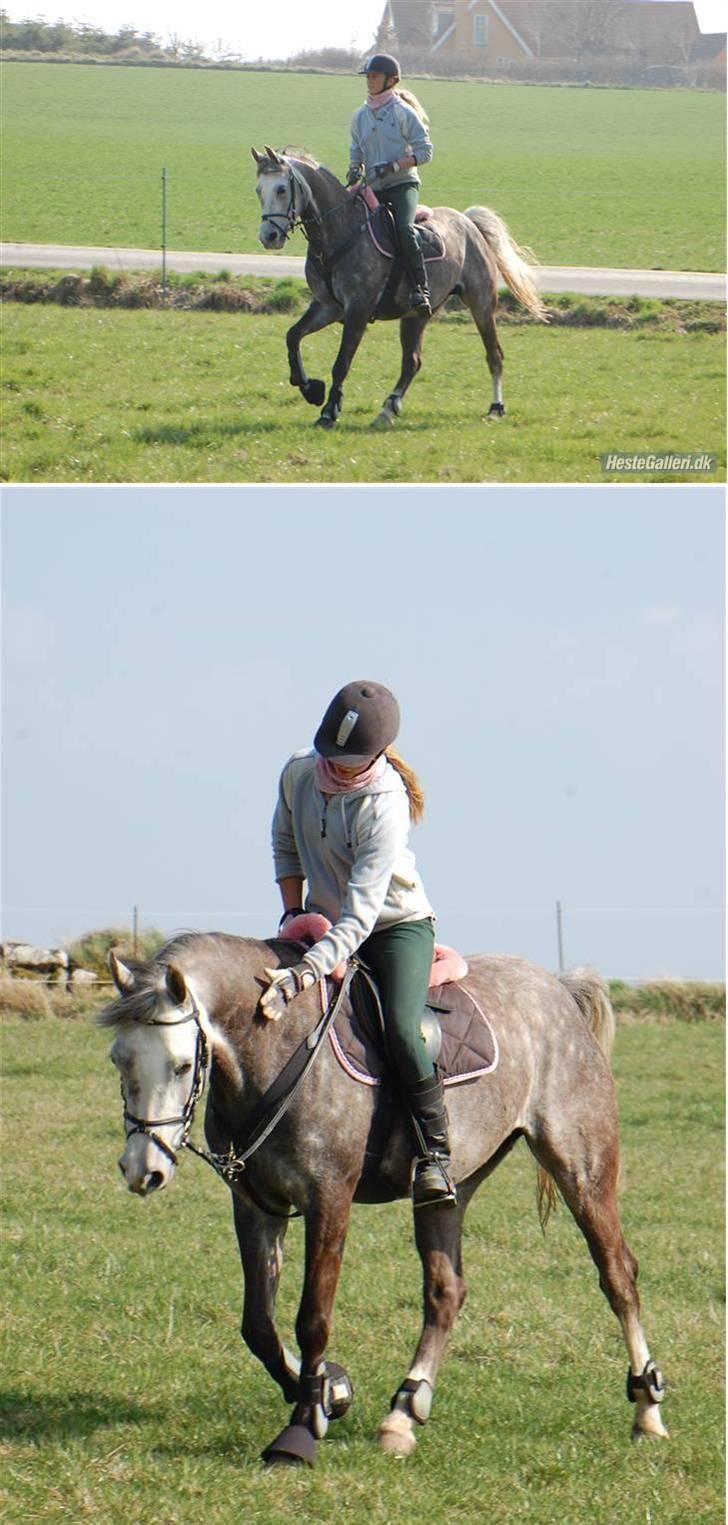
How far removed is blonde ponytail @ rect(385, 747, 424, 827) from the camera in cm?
624

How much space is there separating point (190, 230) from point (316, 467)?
17.6m

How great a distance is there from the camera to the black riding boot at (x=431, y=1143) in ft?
19.5

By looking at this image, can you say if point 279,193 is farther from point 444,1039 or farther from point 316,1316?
point 316,1316

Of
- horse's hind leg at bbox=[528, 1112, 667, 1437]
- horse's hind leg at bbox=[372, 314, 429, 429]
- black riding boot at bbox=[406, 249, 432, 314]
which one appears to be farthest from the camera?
horse's hind leg at bbox=[372, 314, 429, 429]

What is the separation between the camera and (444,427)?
16.2 meters

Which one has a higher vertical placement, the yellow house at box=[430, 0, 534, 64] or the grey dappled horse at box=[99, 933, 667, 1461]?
the yellow house at box=[430, 0, 534, 64]

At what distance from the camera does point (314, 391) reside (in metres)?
14.5

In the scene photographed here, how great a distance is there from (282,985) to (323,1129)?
1.84ft

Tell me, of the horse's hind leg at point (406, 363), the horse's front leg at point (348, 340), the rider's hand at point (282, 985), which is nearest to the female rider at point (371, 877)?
the rider's hand at point (282, 985)

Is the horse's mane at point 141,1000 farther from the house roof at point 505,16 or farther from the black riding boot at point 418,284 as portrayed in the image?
the house roof at point 505,16

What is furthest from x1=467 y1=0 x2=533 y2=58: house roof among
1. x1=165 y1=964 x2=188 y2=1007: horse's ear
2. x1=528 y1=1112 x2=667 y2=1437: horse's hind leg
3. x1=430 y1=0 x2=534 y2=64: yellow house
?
x1=165 y1=964 x2=188 y2=1007: horse's ear

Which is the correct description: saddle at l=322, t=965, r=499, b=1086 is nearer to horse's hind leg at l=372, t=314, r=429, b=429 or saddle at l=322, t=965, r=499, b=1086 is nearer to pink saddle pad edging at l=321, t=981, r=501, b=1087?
pink saddle pad edging at l=321, t=981, r=501, b=1087

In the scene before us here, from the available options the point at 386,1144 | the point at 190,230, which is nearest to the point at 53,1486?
the point at 386,1144

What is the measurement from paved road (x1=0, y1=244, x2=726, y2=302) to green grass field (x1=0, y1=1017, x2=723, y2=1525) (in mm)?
17418
